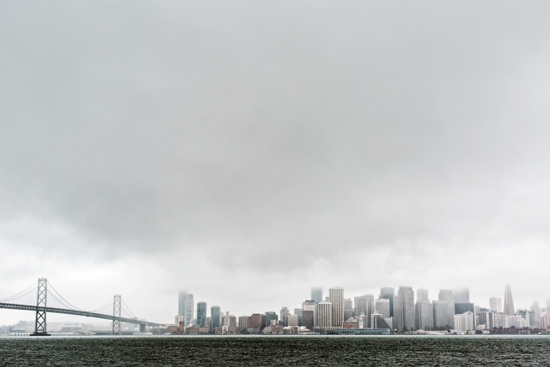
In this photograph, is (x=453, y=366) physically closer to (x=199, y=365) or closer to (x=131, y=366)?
(x=199, y=365)

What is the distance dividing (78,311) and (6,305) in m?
32.0

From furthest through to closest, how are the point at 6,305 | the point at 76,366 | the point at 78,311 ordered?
1. the point at 78,311
2. the point at 6,305
3. the point at 76,366

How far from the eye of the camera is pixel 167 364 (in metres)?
59.1

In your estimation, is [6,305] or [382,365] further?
[6,305]

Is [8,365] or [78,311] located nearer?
[8,365]

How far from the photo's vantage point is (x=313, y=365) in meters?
59.0

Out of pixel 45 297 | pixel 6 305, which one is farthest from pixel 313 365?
pixel 45 297

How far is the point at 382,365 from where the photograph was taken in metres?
59.1

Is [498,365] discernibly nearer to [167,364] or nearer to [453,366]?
[453,366]

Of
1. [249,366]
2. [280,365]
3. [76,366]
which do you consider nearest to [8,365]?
[76,366]

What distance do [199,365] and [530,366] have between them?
39.2 m

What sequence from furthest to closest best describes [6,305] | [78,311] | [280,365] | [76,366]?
[78,311] → [6,305] → [280,365] → [76,366]

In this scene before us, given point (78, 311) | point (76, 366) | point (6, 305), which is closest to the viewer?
point (76, 366)

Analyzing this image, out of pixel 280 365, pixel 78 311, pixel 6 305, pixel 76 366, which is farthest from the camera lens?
pixel 78 311
